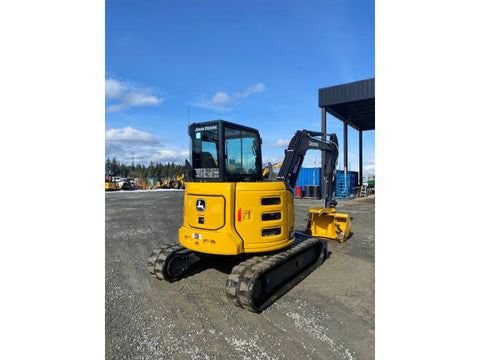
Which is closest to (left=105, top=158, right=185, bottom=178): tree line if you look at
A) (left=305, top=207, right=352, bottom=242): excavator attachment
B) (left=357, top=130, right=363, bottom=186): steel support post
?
(left=357, top=130, right=363, bottom=186): steel support post

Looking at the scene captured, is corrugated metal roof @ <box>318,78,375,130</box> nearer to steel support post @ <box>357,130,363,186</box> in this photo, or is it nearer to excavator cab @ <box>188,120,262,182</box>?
steel support post @ <box>357,130,363,186</box>

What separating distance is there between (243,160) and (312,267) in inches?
107

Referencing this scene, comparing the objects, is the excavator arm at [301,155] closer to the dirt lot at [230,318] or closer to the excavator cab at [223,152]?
the excavator cab at [223,152]

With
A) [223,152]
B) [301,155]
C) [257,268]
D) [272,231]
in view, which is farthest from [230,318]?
[301,155]

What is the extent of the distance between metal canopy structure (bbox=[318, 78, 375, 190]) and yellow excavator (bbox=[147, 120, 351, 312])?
15.8 meters

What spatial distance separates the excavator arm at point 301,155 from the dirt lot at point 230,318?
85.5 inches

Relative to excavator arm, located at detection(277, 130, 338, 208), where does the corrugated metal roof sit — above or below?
above

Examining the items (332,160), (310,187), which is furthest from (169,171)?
(332,160)

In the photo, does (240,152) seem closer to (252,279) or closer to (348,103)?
(252,279)

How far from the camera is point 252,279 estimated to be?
13.7ft

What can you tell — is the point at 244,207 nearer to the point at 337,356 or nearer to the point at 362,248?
the point at 337,356

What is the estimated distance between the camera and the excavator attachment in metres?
8.14

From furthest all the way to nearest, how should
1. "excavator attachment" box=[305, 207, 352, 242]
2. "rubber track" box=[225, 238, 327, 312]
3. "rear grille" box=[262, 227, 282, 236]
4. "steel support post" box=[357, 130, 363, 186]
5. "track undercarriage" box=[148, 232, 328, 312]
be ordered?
"steel support post" box=[357, 130, 363, 186], "excavator attachment" box=[305, 207, 352, 242], "rear grille" box=[262, 227, 282, 236], "track undercarriage" box=[148, 232, 328, 312], "rubber track" box=[225, 238, 327, 312]

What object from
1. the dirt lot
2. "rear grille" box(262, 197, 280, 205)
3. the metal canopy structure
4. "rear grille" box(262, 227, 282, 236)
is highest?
the metal canopy structure
